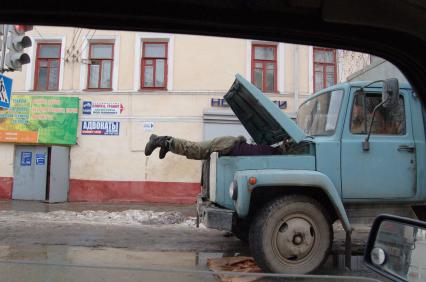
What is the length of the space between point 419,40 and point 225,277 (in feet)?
13.5

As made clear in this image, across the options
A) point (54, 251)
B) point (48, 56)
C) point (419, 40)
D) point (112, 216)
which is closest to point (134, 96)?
point (48, 56)

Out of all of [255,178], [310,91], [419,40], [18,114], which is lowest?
[255,178]

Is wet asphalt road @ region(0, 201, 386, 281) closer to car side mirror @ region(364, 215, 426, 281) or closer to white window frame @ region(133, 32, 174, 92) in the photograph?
car side mirror @ region(364, 215, 426, 281)

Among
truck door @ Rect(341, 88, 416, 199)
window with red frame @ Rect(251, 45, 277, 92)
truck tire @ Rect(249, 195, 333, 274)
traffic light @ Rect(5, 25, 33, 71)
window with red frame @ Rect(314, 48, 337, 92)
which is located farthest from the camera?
window with red frame @ Rect(314, 48, 337, 92)

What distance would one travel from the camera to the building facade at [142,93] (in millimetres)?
16578

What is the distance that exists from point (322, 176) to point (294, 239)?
843mm

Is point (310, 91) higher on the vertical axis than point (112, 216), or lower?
higher

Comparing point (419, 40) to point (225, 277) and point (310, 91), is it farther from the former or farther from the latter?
point (310, 91)

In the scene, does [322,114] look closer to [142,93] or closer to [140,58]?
[142,93]

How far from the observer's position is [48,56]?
1747cm

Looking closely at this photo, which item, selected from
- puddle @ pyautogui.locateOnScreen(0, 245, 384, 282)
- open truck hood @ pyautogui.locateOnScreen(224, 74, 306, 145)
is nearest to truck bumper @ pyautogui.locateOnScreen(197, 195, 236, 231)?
puddle @ pyautogui.locateOnScreen(0, 245, 384, 282)

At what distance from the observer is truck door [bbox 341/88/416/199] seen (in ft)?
20.8

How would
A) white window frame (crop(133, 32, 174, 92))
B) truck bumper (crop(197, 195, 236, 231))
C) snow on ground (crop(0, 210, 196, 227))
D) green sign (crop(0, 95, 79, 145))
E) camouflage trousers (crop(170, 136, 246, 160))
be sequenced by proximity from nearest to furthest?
truck bumper (crop(197, 195, 236, 231))
camouflage trousers (crop(170, 136, 246, 160))
snow on ground (crop(0, 210, 196, 227))
green sign (crop(0, 95, 79, 145))
white window frame (crop(133, 32, 174, 92))

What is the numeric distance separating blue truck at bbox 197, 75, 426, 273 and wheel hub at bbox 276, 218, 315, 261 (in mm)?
12
